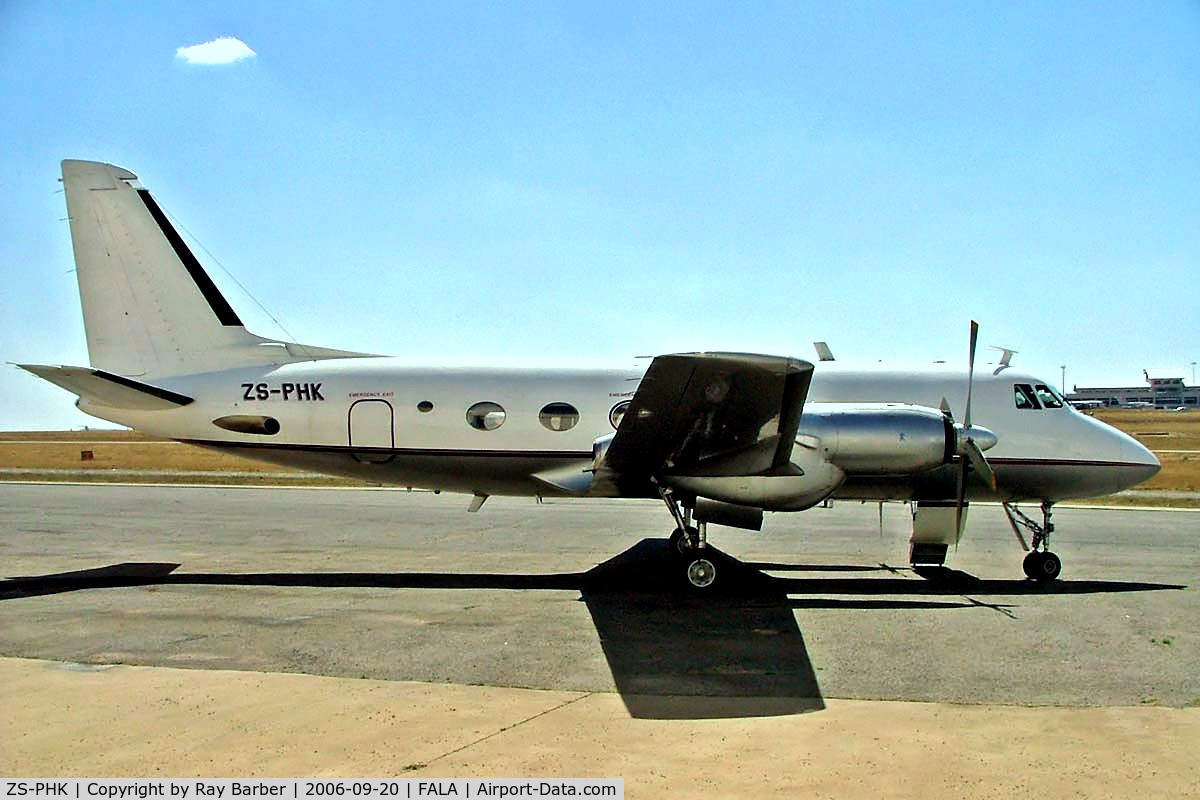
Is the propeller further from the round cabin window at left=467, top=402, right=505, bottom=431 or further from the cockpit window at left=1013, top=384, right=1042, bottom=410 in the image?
the round cabin window at left=467, top=402, right=505, bottom=431

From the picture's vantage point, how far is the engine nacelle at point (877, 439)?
12.0 m

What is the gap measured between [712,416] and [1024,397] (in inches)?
242

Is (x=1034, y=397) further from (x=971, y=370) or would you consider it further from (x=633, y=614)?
(x=633, y=614)

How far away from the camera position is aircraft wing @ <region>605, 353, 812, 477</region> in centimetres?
1041

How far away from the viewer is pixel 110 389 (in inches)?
541

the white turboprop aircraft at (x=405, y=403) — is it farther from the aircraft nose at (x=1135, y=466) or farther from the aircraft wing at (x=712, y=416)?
the aircraft wing at (x=712, y=416)

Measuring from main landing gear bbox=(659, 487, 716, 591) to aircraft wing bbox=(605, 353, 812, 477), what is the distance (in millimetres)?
631

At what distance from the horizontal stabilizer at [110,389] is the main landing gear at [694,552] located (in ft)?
24.5

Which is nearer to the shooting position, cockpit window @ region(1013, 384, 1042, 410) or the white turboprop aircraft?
the white turboprop aircraft

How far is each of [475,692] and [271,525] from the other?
13.6 m

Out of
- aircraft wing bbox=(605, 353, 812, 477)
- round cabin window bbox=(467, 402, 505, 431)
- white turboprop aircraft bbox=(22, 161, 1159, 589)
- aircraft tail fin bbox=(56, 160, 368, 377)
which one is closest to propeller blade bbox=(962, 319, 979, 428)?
white turboprop aircraft bbox=(22, 161, 1159, 589)

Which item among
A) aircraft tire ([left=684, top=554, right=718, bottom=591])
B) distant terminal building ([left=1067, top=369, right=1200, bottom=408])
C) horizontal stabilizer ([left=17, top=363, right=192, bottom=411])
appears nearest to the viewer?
aircraft tire ([left=684, top=554, right=718, bottom=591])

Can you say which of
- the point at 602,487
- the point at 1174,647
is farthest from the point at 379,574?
the point at 1174,647

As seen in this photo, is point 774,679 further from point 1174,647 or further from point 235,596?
point 235,596
